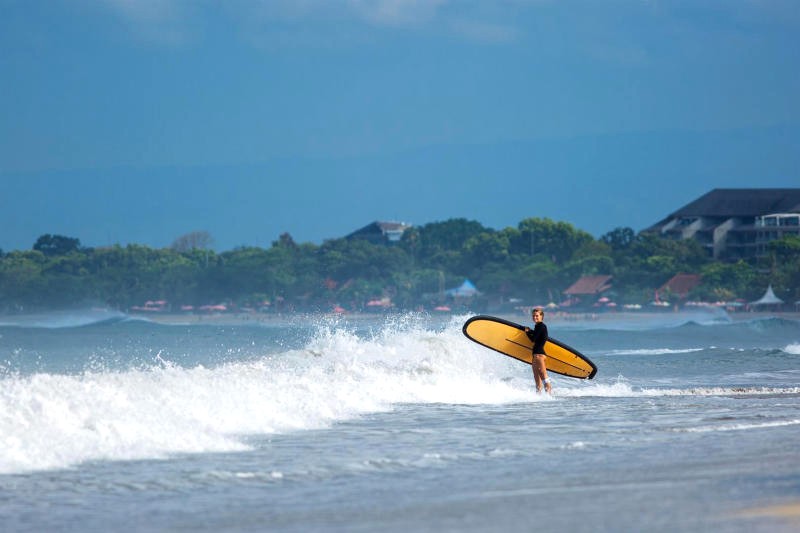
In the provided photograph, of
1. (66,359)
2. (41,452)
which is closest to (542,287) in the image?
(66,359)

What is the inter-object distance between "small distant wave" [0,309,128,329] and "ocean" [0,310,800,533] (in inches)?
4859

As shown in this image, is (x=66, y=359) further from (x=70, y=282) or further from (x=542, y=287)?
(x=70, y=282)

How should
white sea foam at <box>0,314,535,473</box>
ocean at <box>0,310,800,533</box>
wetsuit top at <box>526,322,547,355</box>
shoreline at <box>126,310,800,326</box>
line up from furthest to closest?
shoreline at <box>126,310,800,326</box>
wetsuit top at <box>526,322,547,355</box>
white sea foam at <box>0,314,535,473</box>
ocean at <box>0,310,800,533</box>

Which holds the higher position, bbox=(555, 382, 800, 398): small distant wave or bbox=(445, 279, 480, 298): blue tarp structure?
bbox=(445, 279, 480, 298): blue tarp structure

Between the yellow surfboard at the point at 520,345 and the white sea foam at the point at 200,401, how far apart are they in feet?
2.23

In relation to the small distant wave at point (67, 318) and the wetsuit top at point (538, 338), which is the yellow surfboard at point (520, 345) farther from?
the small distant wave at point (67, 318)

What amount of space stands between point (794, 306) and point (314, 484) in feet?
382

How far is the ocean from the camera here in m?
9.62

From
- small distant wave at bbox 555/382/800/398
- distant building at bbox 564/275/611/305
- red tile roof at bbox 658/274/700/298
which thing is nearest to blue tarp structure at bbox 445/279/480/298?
distant building at bbox 564/275/611/305

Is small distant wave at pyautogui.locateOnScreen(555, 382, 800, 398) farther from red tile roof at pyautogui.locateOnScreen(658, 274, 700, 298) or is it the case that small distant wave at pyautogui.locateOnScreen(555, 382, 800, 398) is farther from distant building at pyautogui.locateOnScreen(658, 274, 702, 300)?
red tile roof at pyautogui.locateOnScreen(658, 274, 700, 298)

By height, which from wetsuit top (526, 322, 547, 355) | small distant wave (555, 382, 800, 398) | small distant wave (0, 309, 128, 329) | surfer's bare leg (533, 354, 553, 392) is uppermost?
wetsuit top (526, 322, 547, 355)

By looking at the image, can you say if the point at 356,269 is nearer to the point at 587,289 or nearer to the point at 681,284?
the point at 587,289

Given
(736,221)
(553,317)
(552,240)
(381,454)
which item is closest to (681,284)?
(553,317)

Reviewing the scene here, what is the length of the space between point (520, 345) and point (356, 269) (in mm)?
140053
